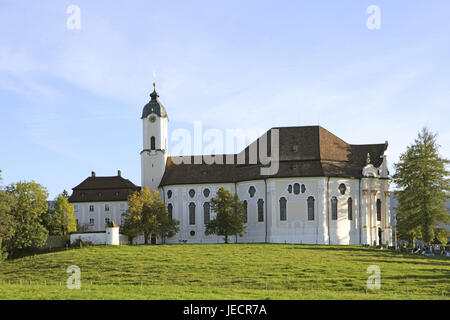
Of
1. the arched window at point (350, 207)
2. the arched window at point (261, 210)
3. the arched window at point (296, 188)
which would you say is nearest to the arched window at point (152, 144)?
the arched window at point (261, 210)

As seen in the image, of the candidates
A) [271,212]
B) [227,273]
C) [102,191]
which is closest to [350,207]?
[271,212]

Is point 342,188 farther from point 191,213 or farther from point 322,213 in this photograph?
point 191,213

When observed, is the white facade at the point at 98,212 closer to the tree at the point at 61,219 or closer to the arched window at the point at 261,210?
the tree at the point at 61,219

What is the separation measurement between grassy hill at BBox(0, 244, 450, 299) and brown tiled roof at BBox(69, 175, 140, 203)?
60.9ft

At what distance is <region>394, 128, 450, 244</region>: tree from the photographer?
204 ft

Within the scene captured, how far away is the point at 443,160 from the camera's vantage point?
6309 centimetres

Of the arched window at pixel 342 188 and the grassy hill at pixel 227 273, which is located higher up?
the arched window at pixel 342 188

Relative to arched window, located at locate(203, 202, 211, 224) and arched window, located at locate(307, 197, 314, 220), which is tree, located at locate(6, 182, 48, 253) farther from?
arched window, located at locate(307, 197, 314, 220)

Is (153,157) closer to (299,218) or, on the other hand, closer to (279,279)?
(299,218)

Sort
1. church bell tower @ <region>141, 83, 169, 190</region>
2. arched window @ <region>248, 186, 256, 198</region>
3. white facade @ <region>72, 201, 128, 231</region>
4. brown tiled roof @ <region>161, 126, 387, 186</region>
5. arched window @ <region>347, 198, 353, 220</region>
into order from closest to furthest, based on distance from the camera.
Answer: arched window @ <region>347, 198, 353, 220</region> < brown tiled roof @ <region>161, 126, 387, 186</region> < arched window @ <region>248, 186, 256, 198</region> < church bell tower @ <region>141, 83, 169, 190</region> < white facade @ <region>72, 201, 128, 231</region>

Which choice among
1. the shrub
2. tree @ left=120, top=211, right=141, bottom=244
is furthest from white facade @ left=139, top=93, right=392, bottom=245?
the shrub

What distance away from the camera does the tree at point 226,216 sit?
65.1m

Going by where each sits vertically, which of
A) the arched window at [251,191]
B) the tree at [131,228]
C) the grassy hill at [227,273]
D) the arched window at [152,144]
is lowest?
the grassy hill at [227,273]

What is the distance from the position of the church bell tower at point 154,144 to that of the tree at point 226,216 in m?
13.3
